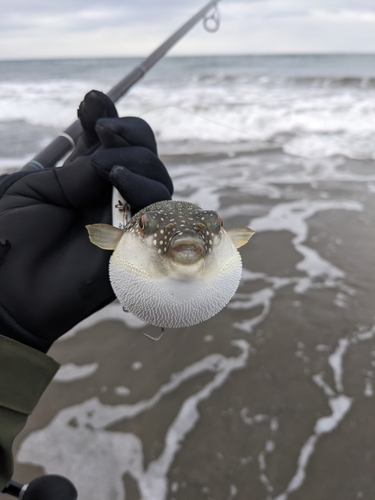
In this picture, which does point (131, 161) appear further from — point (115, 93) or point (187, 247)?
point (115, 93)

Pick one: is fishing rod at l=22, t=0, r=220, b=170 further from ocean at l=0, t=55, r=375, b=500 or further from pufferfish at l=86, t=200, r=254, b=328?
pufferfish at l=86, t=200, r=254, b=328

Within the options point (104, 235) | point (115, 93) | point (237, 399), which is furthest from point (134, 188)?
point (237, 399)

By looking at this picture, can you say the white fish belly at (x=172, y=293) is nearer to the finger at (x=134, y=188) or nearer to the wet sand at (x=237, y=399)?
the finger at (x=134, y=188)

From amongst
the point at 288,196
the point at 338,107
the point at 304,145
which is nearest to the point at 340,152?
the point at 304,145

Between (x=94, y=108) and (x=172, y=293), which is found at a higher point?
(x=94, y=108)

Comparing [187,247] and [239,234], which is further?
[239,234]

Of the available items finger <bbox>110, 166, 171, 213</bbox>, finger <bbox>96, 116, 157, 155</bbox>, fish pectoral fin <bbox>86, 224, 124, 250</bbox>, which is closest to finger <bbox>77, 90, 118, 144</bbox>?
finger <bbox>96, 116, 157, 155</bbox>
